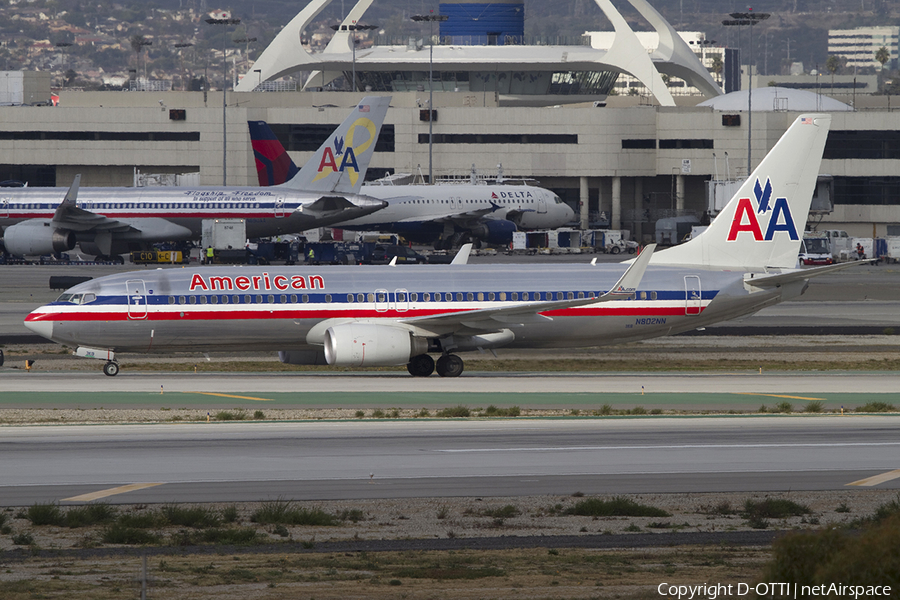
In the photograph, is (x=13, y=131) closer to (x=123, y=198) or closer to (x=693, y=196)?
(x=123, y=198)

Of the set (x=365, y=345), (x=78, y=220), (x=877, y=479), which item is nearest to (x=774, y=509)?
(x=877, y=479)

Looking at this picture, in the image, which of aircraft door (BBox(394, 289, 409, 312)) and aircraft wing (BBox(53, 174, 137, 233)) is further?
aircraft wing (BBox(53, 174, 137, 233))

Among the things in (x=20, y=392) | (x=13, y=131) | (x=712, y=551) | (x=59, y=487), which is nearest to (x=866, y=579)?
(x=712, y=551)

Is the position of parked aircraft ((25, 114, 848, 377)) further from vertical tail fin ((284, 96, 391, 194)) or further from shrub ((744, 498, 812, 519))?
vertical tail fin ((284, 96, 391, 194))

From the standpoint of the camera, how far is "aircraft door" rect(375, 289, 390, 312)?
38438mm

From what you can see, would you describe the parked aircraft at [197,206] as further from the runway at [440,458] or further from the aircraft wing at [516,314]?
the runway at [440,458]

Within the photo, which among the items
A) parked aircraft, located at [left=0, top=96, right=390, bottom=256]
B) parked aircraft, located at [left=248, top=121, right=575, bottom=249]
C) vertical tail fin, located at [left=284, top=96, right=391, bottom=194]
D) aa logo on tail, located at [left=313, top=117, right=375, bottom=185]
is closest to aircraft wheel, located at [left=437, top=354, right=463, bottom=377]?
parked aircraft, located at [left=0, top=96, right=390, bottom=256]

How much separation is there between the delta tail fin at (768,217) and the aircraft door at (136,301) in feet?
57.8

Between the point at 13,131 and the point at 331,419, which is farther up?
the point at 13,131

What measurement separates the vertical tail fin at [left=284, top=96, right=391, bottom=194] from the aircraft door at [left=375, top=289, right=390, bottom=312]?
4583cm

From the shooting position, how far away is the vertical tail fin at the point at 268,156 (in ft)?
328

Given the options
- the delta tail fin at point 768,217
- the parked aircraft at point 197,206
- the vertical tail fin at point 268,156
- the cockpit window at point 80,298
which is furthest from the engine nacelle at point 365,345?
the vertical tail fin at point 268,156

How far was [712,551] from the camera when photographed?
17062mm

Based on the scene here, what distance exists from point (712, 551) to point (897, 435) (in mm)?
12644
